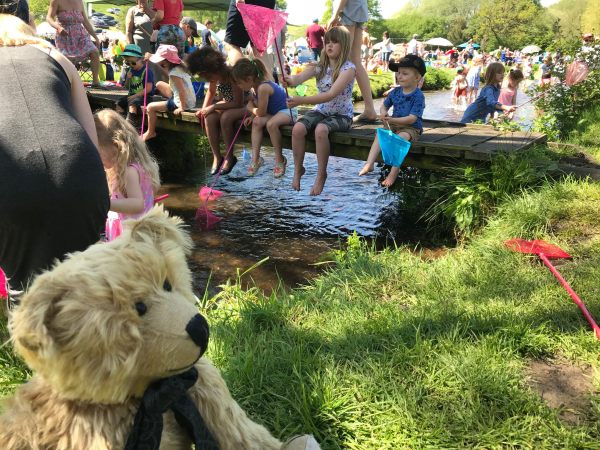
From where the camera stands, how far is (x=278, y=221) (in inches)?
240

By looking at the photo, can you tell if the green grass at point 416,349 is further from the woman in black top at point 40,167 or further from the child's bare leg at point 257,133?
the child's bare leg at point 257,133

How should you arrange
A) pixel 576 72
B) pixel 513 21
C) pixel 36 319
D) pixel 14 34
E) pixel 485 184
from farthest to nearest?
1. pixel 513 21
2. pixel 576 72
3. pixel 485 184
4. pixel 14 34
5. pixel 36 319

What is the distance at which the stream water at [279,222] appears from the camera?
4863mm

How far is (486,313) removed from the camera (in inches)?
106

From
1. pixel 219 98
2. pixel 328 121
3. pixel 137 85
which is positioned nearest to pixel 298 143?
pixel 328 121

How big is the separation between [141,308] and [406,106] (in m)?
4.75

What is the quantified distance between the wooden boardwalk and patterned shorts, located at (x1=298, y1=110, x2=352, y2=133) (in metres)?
0.08

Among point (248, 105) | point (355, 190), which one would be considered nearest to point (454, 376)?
point (248, 105)

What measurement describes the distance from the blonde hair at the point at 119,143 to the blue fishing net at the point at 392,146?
100 inches

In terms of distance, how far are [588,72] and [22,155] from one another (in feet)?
28.1

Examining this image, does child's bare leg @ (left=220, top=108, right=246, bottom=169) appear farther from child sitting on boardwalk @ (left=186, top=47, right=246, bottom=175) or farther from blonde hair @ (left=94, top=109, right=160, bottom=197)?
blonde hair @ (left=94, top=109, right=160, bottom=197)

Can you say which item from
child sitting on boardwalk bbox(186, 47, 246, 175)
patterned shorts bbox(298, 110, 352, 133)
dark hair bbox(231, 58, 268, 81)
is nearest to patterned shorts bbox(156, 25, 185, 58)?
child sitting on boardwalk bbox(186, 47, 246, 175)

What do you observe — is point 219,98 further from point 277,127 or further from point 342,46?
point 342,46

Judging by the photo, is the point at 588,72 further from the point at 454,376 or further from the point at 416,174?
the point at 454,376
